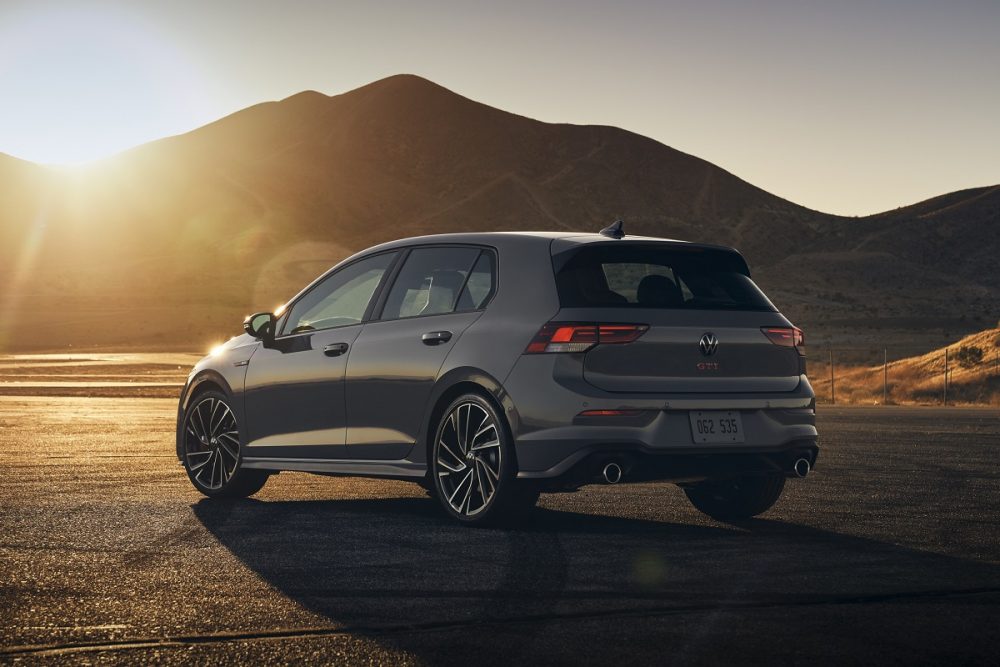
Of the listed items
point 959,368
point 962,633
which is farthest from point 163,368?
point 962,633

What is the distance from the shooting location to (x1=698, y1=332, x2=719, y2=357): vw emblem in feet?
28.6

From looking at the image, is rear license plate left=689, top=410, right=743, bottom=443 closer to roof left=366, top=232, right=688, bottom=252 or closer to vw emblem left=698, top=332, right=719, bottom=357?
vw emblem left=698, top=332, right=719, bottom=357

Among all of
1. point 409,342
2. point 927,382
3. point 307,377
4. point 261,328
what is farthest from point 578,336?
point 927,382

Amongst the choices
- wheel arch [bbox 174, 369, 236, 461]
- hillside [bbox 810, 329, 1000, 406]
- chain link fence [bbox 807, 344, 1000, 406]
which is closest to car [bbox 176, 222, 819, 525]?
wheel arch [bbox 174, 369, 236, 461]

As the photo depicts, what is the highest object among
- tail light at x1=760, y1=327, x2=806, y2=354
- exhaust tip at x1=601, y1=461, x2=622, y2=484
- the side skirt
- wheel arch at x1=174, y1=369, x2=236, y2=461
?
tail light at x1=760, y1=327, x2=806, y2=354

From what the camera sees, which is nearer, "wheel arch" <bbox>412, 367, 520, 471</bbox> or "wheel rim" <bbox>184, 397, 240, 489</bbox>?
"wheel arch" <bbox>412, 367, 520, 471</bbox>

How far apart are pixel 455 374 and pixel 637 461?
51.8 inches

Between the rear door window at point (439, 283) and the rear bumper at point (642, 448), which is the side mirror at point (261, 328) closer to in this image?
the rear door window at point (439, 283)

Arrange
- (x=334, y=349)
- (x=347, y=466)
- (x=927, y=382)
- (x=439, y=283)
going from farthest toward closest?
(x=927, y=382) < (x=334, y=349) < (x=347, y=466) < (x=439, y=283)

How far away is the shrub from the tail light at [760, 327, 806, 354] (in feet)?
106

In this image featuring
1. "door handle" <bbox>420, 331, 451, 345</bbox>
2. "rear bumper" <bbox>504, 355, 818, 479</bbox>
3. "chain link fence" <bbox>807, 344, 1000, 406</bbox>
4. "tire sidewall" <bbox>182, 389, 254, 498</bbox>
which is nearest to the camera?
"rear bumper" <bbox>504, 355, 818, 479</bbox>

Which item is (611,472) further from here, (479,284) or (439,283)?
(439,283)

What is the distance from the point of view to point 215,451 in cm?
1124

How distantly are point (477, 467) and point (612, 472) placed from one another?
0.99m
